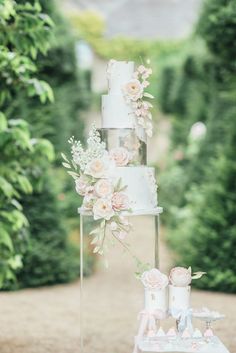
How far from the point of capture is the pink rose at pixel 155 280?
494cm

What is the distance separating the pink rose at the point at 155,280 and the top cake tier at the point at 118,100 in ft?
3.23

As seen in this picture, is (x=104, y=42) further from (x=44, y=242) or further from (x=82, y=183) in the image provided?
(x=82, y=183)

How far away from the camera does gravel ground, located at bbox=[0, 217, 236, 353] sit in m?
7.14

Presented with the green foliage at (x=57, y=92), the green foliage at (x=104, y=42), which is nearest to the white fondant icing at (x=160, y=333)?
the green foliage at (x=57, y=92)

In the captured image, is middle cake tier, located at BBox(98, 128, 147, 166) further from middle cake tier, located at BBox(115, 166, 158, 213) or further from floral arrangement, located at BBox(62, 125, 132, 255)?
floral arrangement, located at BBox(62, 125, 132, 255)

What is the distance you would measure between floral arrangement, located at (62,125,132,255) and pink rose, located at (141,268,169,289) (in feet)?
0.81

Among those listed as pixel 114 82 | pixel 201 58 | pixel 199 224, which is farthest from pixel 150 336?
pixel 201 58

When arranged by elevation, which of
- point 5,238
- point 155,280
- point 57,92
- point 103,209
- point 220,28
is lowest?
point 155,280

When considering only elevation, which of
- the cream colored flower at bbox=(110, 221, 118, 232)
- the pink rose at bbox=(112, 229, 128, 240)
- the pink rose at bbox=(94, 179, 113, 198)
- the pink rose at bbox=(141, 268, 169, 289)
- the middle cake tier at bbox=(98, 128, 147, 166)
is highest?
the middle cake tier at bbox=(98, 128, 147, 166)

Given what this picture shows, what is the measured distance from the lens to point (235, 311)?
8.73 m

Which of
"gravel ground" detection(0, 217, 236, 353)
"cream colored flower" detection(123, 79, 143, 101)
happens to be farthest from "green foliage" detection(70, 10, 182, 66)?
"cream colored flower" detection(123, 79, 143, 101)

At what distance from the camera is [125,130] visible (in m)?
5.41

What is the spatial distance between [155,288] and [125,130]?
3.44ft

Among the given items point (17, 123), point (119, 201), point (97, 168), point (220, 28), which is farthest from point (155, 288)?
point (220, 28)
